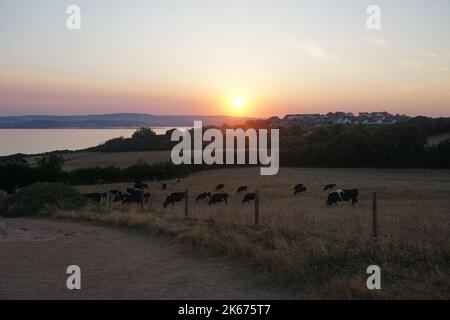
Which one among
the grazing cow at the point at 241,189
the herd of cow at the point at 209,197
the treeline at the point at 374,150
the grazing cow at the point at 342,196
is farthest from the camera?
the treeline at the point at 374,150

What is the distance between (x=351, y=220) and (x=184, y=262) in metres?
7.51

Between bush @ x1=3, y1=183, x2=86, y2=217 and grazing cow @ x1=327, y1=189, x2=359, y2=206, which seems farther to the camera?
grazing cow @ x1=327, y1=189, x2=359, y2=206

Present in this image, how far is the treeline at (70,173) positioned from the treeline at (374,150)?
1753cm

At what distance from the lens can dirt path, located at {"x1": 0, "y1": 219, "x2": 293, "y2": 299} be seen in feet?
27.6

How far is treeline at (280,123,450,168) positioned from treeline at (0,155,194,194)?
17.5m

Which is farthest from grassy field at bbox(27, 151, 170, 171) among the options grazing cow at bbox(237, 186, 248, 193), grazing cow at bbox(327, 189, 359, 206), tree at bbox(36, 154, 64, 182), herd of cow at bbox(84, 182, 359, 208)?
grazing cow at bbox(327, 189, 359, 206)

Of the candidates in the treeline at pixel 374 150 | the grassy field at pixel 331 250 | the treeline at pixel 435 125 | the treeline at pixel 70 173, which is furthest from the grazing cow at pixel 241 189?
the treeline at pixel 435 125

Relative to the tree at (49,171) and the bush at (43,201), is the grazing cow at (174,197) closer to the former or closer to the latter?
the bush at (43,201)

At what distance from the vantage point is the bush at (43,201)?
21906 mm

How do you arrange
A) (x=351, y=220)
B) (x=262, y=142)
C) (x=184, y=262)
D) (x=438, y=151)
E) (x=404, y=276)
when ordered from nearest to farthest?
(x=404, y=276) < (x=184, y=262) < (x=351, y=220) < (x=438, y=151) < (x=262, y=142)

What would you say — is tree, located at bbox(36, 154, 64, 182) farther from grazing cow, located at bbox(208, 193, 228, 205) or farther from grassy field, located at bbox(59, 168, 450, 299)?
grassy field, located at bbox(59, 168, 450, 299)
